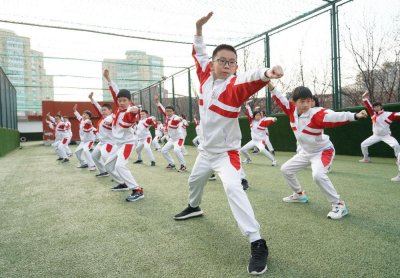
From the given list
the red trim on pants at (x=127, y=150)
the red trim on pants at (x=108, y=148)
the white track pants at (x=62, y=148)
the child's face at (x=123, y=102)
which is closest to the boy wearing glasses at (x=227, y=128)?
the red trim on pants at (x=127, y=150)

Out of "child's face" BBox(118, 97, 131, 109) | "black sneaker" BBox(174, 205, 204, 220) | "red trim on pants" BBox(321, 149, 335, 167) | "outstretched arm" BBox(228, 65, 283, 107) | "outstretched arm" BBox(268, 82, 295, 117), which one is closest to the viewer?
"outstretched arm" BBox(228, 65, 283, 107)

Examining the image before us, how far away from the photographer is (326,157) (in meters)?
4.12

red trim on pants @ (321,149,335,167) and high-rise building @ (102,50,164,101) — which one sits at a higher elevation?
high-rise building @ (102,50,164,101)

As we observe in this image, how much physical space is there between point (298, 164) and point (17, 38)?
1544cm

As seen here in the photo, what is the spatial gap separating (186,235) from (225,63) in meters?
1.86

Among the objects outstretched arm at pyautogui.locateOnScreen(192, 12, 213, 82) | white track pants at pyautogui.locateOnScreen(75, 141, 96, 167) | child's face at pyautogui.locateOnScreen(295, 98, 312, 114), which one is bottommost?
white track pants at pyautogui.locateOnScreen(75, 141, 96, 167)

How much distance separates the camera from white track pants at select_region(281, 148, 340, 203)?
12.3 ft

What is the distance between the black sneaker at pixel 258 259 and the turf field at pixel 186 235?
0.21 feet

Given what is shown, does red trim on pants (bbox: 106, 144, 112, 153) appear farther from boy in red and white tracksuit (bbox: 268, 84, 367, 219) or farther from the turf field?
boy in red and white tracksuit (bbox: 268, 84, 367, 219)

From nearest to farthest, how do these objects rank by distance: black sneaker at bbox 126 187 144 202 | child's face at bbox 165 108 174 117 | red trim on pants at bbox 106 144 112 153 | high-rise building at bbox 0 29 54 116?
black sneaker at bbox 126 187 144 202
red trim on pants at bbox 106 144 112 153
child's face at bbox 165 108 174 117
high-rise building at bbox 0 29 54 116

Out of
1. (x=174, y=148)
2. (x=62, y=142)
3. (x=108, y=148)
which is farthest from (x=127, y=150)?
(x=62, y=142)

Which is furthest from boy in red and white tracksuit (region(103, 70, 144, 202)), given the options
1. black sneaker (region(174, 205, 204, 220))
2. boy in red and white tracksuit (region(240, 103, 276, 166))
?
boy in red and white tracksuit (region(240, 103, 276, 166))

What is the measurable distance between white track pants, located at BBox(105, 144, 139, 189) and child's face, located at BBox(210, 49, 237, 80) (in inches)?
110

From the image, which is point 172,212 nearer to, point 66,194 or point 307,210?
point 307,210
